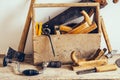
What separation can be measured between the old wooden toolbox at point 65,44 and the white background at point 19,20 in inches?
Answer: 5.9

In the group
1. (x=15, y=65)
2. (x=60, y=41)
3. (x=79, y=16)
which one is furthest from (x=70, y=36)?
(x=15, y=65)

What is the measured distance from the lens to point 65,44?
3.72ft

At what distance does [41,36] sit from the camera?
112 centimetres

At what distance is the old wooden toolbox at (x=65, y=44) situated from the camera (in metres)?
1.12

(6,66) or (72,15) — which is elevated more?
(72,15)

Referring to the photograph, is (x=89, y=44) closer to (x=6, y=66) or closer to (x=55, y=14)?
(x=55, y=14)

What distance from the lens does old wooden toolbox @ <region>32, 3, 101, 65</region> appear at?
3.68ft

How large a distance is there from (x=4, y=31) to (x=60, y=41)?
34 centimetres

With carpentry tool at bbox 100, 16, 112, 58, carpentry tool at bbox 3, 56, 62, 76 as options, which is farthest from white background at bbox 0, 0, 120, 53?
carpentry tool at bbox 3, 56, 62, 76

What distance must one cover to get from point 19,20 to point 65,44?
30 centimetres

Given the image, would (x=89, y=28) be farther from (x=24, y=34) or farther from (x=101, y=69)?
(x=24, y=34)

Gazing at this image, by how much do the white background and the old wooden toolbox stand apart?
151mm

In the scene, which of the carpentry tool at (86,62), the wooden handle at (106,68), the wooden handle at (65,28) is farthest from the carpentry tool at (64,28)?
the wooden handle at (106,68)

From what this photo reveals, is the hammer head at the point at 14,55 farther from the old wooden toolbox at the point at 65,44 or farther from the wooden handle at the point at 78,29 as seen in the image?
the wooden handle at the point at 78,29
